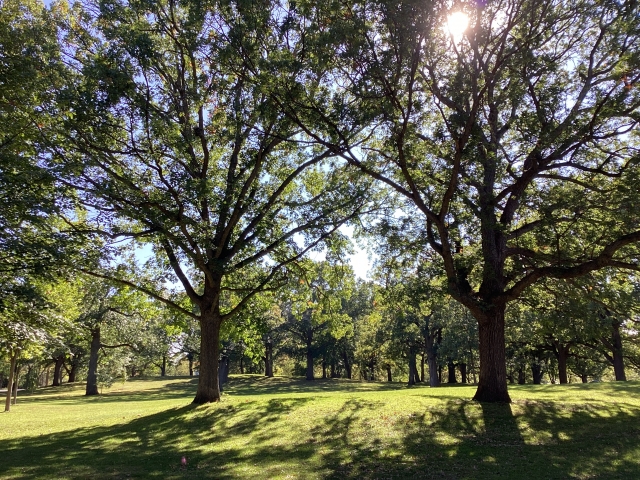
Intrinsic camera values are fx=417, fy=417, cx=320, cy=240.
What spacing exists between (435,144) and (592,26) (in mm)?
5166

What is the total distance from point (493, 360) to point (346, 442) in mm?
5907

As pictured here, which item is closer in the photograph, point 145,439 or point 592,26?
point 145,439

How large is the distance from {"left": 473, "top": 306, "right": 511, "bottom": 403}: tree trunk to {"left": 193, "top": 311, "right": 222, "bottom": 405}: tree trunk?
888cm

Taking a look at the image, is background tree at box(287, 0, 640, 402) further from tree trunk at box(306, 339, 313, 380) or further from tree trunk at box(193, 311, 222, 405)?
tree trunk at box(306, 339, 313, 380)

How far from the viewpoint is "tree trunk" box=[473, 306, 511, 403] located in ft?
41.5

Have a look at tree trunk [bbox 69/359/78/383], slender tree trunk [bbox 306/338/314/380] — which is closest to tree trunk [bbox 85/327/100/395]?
tree trunk [bbox 69/359/78/383]

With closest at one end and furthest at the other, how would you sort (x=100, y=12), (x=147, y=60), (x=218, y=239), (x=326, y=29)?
1. (x=326, y=29)
2. (x=147, y=60)
3. (x=100, y=12)
4. (x=218, y=239)

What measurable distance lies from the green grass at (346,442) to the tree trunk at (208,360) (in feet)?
2.06

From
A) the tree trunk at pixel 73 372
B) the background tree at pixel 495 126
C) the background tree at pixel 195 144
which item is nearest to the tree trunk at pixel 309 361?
the tree trunk at pixel 73 372

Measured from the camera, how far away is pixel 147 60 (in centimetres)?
1126

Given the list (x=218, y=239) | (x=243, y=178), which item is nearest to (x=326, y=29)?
(x=243, y=178)

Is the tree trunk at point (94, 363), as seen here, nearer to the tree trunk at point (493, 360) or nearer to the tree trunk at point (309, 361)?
the tree trunk at point (309, 361)

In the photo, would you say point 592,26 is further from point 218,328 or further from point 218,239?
point 218,328

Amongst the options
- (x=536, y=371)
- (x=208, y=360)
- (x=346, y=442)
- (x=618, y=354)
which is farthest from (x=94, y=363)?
(x=536, y=371)
